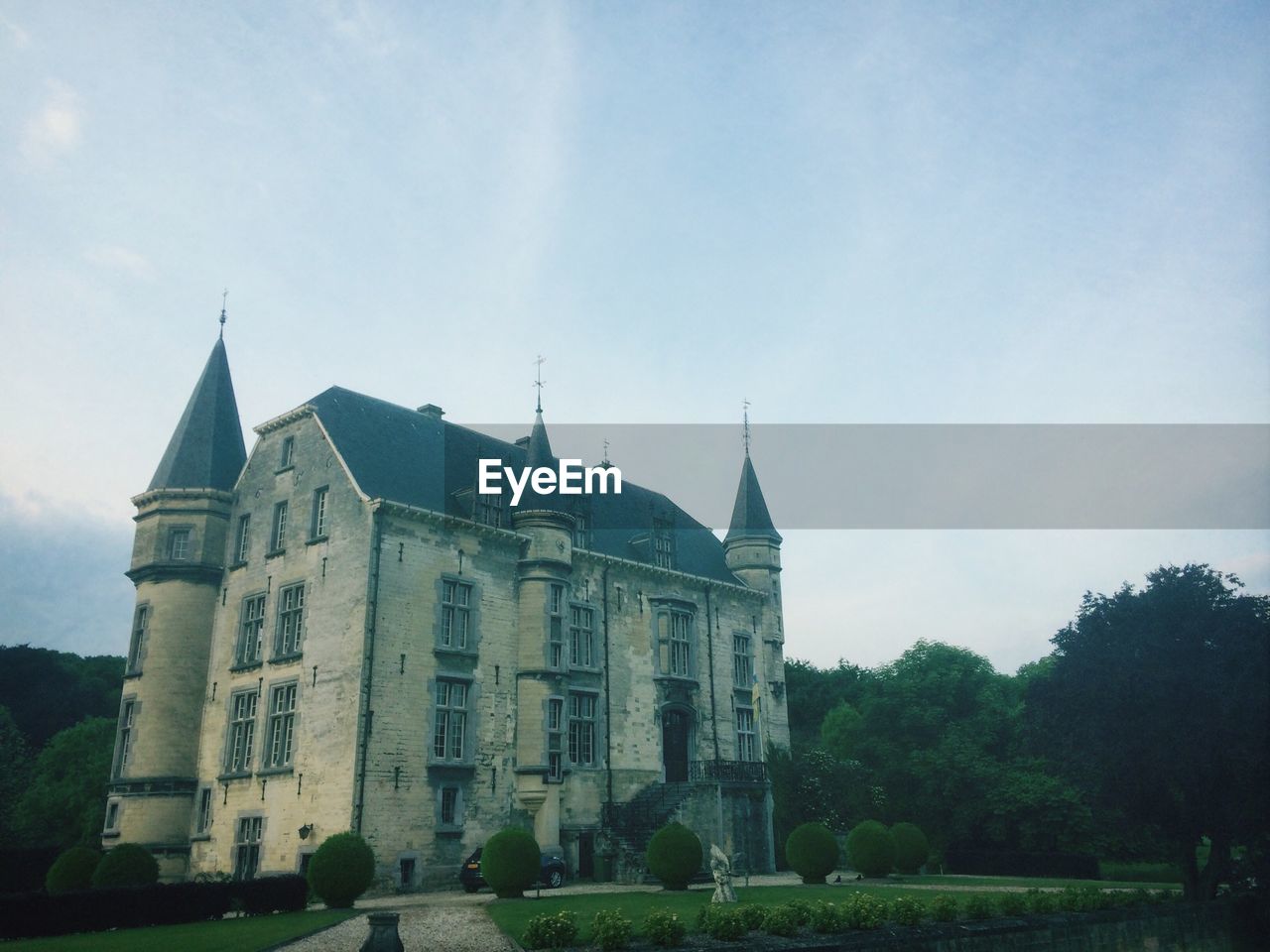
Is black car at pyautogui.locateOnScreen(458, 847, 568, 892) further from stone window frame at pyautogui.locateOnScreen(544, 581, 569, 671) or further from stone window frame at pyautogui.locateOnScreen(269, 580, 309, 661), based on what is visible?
stone window frame at pyautogui.locateOnScreen(269, 580, 309, 661)

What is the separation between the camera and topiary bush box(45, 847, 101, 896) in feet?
90.8

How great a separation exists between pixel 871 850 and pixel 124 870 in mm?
23519

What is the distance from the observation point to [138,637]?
36.7 m

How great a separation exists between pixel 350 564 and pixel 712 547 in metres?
21.1

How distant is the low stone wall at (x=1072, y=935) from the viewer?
756 inches

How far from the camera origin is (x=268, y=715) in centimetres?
3303

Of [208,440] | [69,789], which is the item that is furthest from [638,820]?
[69,789]

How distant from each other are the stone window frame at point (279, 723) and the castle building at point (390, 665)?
0.09 m

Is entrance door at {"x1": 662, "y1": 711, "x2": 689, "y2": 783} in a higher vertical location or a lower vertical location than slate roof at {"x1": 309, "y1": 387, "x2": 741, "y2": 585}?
lower

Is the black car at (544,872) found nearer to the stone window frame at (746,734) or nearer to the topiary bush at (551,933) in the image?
the topiary bush at (551,933)

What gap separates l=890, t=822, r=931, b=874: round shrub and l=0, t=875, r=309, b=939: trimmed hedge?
76.2ft

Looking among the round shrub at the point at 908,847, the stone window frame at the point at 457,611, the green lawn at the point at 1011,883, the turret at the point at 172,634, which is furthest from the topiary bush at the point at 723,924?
the turret at the point at 172,634

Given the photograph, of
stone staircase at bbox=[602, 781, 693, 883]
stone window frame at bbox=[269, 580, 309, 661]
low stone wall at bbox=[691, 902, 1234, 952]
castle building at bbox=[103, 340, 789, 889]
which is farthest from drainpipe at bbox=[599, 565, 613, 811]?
low stone wall at bbox=[691, 902, 1234, 952]

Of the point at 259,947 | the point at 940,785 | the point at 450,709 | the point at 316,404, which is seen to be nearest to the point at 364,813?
the point at 450,709
